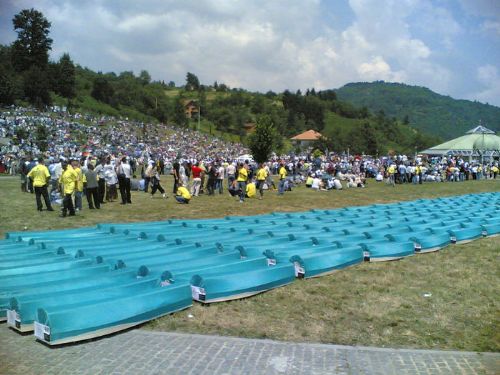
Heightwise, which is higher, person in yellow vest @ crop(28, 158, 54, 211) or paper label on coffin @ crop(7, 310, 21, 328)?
person in yellow vest @ crop(28, 158, 54, 211)

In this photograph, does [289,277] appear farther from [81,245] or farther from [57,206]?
[57,206]

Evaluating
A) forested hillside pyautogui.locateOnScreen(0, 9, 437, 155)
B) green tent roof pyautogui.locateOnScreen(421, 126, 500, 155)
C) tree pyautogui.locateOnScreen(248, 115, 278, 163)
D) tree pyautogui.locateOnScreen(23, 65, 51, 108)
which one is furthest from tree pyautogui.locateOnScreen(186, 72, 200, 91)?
tree pyautogui.locateOnScreen(248, 115, 278, 163)

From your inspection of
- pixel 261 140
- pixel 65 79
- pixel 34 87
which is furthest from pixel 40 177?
pixel 65 79

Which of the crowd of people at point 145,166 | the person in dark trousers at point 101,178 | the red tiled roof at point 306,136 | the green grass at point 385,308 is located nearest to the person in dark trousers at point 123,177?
the crowd of people at point 145,166

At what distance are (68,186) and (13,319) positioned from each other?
8.81m

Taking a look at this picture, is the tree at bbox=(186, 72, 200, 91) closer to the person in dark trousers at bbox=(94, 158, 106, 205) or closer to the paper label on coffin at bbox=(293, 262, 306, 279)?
the person in dark trousers at bbox=(94, 158, 106, 205)

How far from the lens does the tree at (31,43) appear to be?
73.9m

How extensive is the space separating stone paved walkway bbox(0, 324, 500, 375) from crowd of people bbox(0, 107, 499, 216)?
9465 mm

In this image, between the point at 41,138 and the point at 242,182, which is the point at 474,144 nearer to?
the point at 242,182

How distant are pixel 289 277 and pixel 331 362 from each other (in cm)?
267

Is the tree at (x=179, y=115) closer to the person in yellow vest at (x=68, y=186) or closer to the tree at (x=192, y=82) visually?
→ the tree at (x=192, y=82)

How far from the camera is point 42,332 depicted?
16.7 ft

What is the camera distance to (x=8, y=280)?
6.83 metres

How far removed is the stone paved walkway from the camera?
4.55 meters
